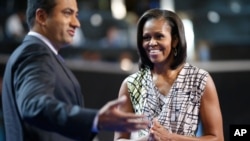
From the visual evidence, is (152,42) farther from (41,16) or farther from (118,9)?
(118,9)

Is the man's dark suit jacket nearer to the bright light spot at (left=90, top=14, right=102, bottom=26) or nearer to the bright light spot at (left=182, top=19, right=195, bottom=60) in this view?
the bright light spot at (left=182, top=19, right=195, bottom=60)

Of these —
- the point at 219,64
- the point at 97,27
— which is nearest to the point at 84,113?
the point at 219,64

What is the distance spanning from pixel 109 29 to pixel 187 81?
17.1 ft

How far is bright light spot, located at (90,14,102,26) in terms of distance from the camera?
7.50m

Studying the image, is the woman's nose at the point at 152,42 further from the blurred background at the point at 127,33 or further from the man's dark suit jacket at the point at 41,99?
the blurred background at the point at 127,33

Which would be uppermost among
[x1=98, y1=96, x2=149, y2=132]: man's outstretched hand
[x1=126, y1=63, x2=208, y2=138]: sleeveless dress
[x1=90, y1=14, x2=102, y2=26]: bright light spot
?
[x1=90, y1=14, x2=102, y2=26]: bright light spot

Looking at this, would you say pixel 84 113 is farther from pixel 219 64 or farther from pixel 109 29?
pixel 109 29

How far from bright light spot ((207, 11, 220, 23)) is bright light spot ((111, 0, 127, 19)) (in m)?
1.09

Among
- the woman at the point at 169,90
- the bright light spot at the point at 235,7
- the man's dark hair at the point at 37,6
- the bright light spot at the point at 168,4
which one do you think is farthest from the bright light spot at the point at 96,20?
the man's dark hair at the point at 37,6

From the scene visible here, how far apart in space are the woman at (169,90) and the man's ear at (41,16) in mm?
437

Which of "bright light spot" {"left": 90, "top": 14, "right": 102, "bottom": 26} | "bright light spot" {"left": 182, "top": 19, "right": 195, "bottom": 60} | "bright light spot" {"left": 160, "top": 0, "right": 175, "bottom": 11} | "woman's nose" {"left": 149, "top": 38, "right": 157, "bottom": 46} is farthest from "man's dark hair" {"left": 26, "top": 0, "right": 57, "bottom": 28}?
"bright light spot" {"left": 160, "top": 0, "right": 175, "bottom": 11}

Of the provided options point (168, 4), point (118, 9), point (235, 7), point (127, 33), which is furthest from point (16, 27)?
point (235, 7)

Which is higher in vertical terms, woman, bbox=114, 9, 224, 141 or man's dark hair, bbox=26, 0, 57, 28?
man's dark hair, bbox=26, 0, 57, 28

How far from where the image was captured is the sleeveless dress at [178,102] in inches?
88.2
